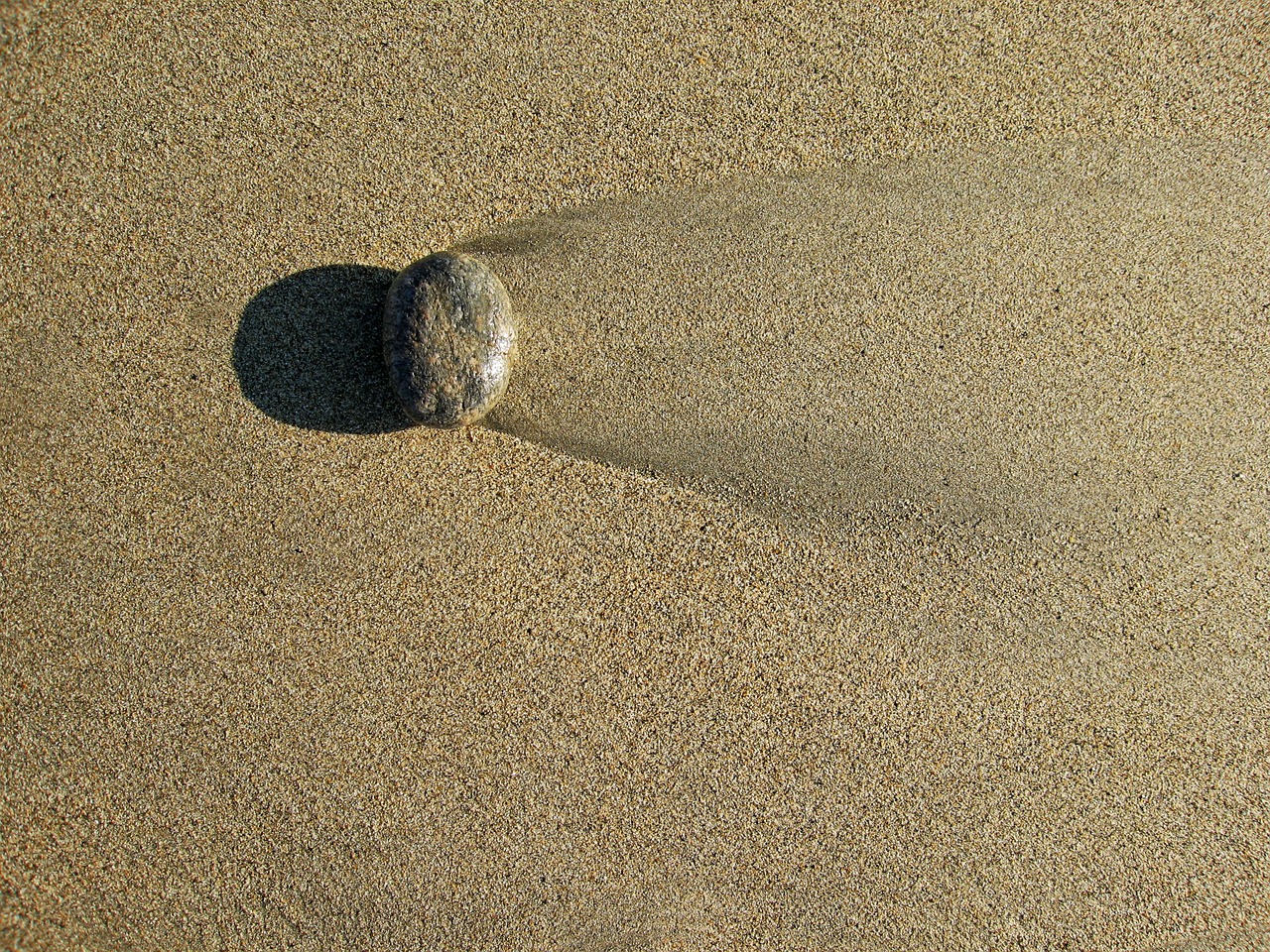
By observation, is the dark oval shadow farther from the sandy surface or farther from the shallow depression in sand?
the shallow depression in sand

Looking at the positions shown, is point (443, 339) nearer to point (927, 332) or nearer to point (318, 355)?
point (318, 355)

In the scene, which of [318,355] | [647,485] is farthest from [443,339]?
[647,485]

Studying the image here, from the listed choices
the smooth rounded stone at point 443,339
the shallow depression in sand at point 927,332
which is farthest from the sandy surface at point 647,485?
the smooth rounded stone at point 443,339

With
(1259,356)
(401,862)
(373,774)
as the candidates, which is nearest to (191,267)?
(373,774)

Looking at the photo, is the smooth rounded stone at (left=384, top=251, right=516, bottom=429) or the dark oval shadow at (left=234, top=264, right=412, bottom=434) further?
the dark oval shadow at (left=234, top=264, right=412, bottom=434)

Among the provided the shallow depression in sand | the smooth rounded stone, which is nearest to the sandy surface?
the shallow depression in sand
